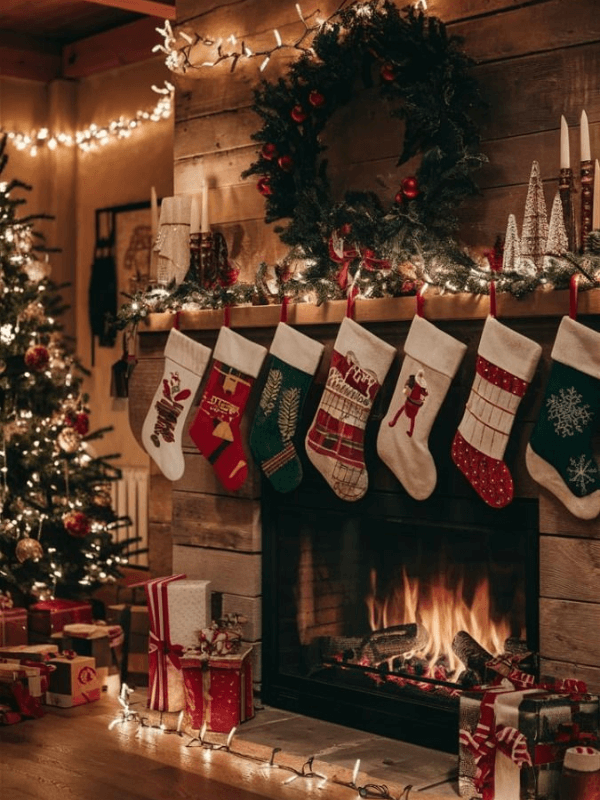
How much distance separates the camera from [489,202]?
3680 mm

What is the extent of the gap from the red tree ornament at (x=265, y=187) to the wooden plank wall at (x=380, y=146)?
18cm

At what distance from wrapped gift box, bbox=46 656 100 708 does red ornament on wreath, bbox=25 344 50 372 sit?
51.8 inches

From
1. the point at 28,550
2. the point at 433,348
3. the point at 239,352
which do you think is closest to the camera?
the point at 433,348

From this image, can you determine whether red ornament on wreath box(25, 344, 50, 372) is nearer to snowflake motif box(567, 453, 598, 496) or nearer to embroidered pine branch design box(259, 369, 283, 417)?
embroidered pine branch design box(259, 369, 283, 417)

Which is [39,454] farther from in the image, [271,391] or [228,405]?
[271,391]

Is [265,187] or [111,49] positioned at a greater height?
[111,49]

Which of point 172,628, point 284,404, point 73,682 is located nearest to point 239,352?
point 284,404

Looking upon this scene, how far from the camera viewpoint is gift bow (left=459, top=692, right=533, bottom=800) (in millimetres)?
3135

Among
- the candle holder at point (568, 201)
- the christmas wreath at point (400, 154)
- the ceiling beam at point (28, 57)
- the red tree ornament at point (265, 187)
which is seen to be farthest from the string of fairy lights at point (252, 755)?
the ceiling beam at point (28, 57)

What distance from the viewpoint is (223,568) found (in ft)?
14.3

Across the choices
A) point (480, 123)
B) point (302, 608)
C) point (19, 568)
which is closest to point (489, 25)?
point (480, 123)

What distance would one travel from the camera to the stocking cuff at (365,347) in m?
3.71

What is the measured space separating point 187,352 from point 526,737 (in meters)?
1.82

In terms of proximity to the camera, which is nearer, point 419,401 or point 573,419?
point 573,419
